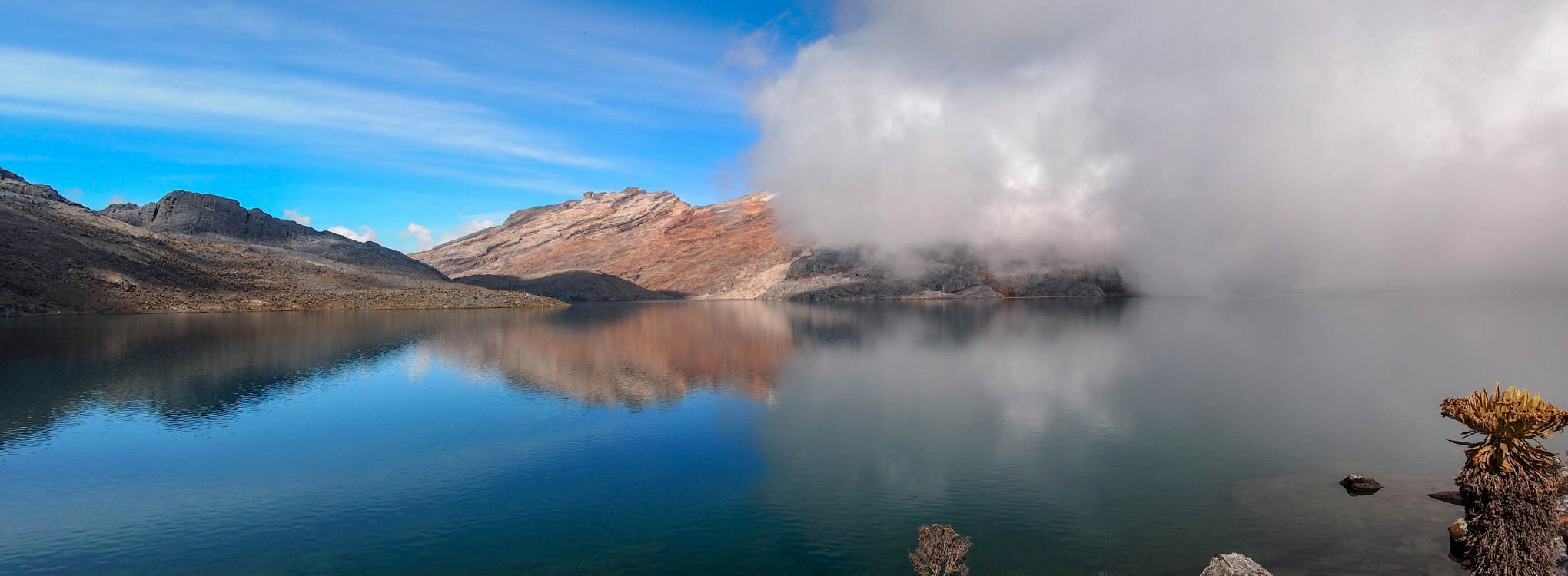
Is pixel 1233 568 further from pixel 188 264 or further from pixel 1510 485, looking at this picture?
pixel 188 264

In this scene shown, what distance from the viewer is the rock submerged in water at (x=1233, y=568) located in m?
14.3

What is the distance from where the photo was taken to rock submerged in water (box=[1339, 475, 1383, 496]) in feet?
71.3

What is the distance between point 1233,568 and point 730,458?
15.8 metres

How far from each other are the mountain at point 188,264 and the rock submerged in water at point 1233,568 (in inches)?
5474

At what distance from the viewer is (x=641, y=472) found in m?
24.4

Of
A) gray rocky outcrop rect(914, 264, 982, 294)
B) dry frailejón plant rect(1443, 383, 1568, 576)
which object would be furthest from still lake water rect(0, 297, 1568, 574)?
gray rocky outcrop rect(914, 264, 982, 294)

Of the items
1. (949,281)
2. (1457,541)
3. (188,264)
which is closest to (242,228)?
(188,264)

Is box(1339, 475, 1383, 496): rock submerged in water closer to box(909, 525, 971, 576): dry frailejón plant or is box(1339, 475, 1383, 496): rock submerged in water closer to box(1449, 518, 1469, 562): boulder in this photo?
box(1449, 518, 1469, 562): boulder

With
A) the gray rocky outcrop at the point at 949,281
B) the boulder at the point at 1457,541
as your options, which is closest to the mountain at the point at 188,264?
the gray rocky outcrop at the point at 949,281

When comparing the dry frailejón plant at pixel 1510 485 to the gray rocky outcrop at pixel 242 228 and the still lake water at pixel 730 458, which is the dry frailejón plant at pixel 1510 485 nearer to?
the still lake water at pixel 730 458

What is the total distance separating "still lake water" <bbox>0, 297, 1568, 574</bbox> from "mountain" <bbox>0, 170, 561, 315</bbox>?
220 ft

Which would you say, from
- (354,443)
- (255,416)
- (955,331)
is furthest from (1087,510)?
(955,331)

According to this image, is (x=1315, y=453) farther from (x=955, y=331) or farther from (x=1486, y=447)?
(x=955, y=331)

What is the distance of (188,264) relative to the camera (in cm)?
12812
